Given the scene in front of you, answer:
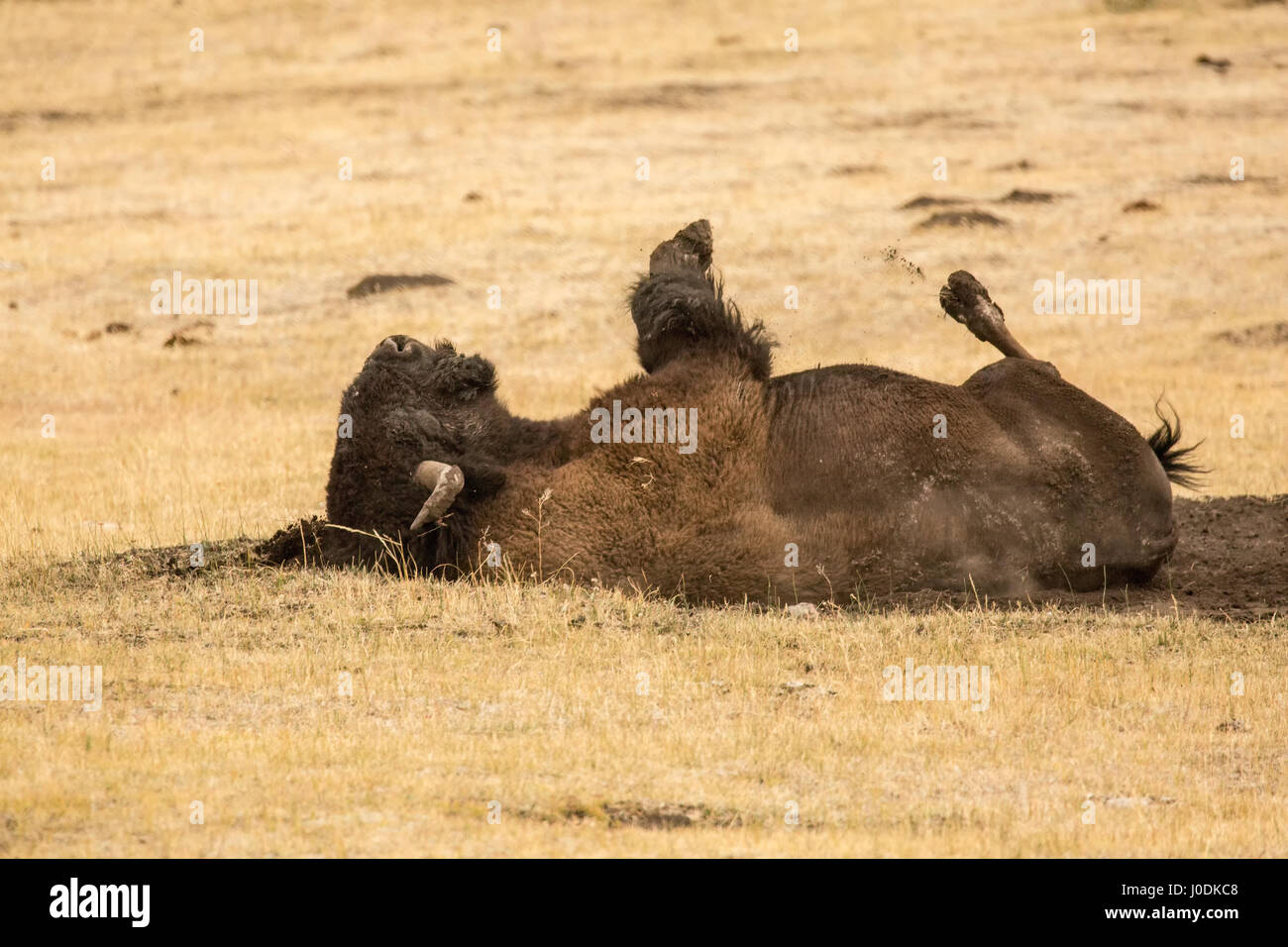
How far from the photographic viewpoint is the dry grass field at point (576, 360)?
606 centimetres

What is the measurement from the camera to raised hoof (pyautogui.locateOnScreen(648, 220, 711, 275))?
10031mm

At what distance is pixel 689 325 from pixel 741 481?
1100 mm

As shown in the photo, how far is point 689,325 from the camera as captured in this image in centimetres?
923

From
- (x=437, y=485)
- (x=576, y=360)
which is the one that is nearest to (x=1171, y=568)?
(x=437, y=485)

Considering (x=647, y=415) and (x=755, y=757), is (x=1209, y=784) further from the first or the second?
(x=647, y=415)

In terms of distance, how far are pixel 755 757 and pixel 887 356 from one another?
13.6 m

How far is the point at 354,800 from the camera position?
5.84 metres

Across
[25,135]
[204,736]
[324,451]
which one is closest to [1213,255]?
[324,451]

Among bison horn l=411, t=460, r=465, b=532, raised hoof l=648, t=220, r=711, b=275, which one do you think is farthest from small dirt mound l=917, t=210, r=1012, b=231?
bison horn l=411, t=460, r=465, b=532

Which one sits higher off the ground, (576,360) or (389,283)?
(389,283)

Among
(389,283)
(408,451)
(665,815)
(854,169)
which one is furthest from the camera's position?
(854,169)

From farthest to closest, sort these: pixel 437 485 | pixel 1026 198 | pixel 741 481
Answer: pixel 1026 198 < pixel 741 481 < pixel 437 485

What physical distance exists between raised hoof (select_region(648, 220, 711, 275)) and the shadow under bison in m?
0.73

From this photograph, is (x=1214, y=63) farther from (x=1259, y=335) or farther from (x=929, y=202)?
(x=1259, y=335)
